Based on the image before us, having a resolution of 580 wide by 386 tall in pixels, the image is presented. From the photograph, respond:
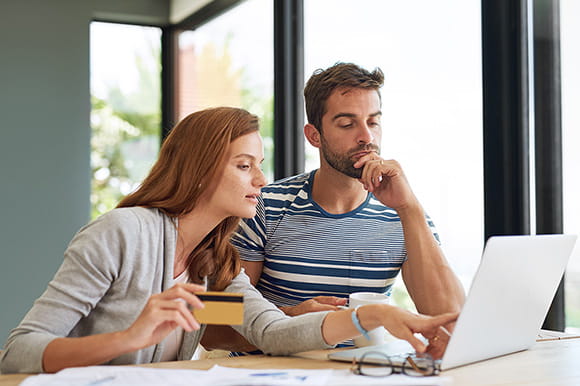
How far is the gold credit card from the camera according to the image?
1175 millimetres

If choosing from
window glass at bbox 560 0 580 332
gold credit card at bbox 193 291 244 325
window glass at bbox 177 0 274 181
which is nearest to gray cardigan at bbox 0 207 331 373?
gold credit card at bbox 193 291 244 325

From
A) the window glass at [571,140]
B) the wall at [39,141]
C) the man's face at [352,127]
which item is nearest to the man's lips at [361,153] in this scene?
the man's face at [352,127]

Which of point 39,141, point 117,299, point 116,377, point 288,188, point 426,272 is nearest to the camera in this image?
point 116,377

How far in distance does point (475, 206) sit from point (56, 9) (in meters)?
2.86

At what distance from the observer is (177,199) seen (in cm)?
150

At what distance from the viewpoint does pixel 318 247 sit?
76.3 inches

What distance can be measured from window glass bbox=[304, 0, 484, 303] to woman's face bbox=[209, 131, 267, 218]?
2.85 feet

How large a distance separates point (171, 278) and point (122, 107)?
294 cm

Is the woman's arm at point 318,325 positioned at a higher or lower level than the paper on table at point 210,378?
higher

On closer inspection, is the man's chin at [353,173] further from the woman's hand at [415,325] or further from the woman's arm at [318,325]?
the woman's hand at [415,325]

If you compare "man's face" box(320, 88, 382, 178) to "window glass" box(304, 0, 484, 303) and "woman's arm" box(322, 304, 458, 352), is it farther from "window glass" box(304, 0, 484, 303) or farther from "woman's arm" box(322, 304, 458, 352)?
"woman's arm" box(322, 304, 458, 352)

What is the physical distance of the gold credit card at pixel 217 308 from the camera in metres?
1.17

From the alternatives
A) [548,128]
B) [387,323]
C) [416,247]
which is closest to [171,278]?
[387,323]

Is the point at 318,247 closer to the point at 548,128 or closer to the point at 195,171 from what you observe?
the point at 195,171
